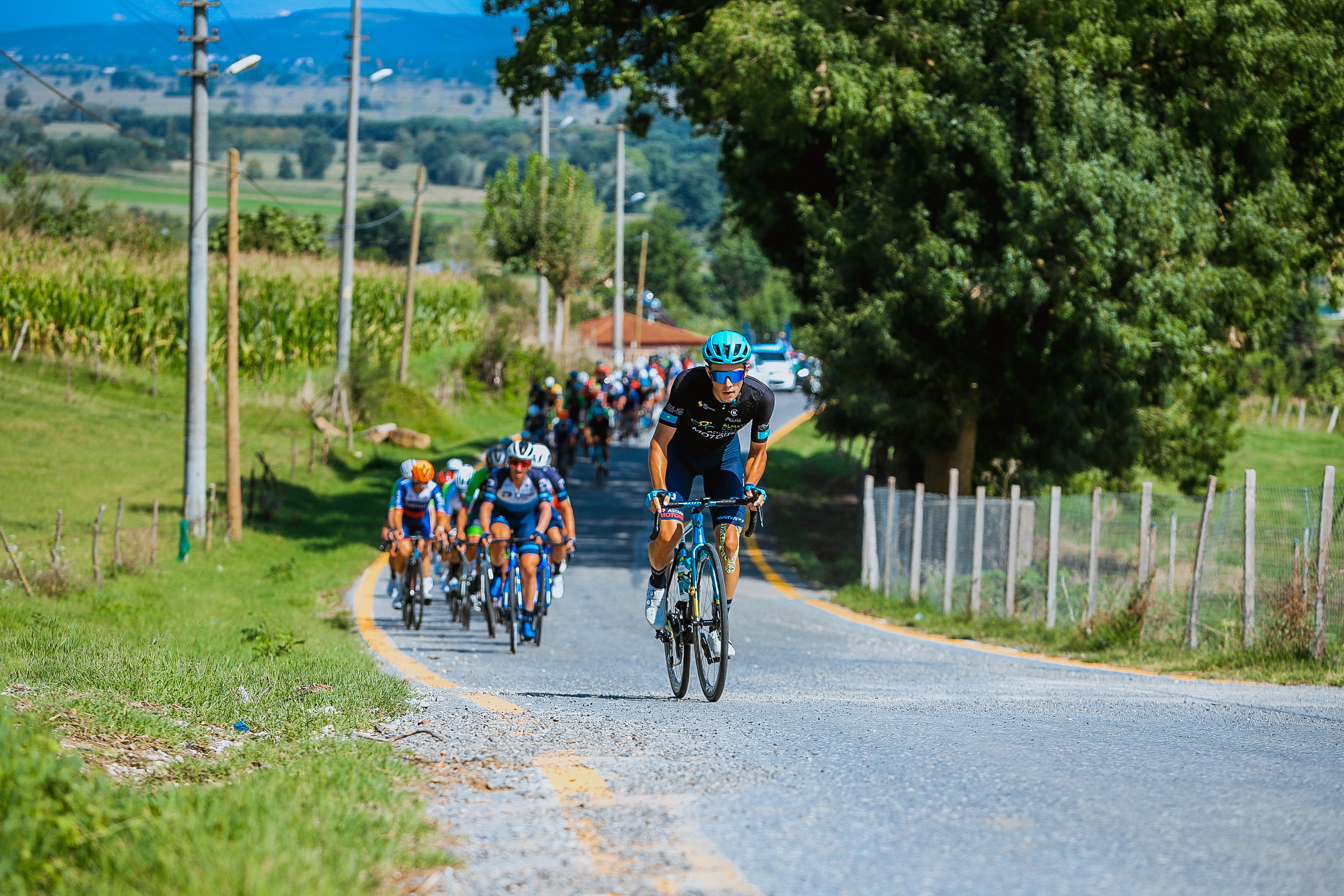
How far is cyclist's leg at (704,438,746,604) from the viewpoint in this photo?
8.52 meters

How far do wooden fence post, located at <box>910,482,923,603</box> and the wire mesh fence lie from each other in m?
0.02

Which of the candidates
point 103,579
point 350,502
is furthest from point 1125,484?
point 103,579

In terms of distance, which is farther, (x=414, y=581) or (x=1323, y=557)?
(x=414, y=581)

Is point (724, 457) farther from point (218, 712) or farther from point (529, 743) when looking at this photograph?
point (218, 712)

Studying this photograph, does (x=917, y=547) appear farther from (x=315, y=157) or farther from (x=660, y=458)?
(x=315, y=157)

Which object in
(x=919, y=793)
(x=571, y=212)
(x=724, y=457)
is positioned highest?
(x=571, y=212)

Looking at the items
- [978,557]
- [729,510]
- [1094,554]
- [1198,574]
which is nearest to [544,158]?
[978,557]

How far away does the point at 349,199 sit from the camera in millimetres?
35438

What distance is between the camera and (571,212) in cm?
5441

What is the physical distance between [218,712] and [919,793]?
362 cm

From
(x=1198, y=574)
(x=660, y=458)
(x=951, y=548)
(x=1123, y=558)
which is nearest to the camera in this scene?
(x=660, y=458)

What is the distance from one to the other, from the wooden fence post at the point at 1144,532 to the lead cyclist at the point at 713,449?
7567mm

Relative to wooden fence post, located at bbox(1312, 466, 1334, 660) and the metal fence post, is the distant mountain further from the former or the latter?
wooden fence post, located at bbox(1312, 466, 1334, 660)

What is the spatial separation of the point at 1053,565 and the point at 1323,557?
430 centimetres
